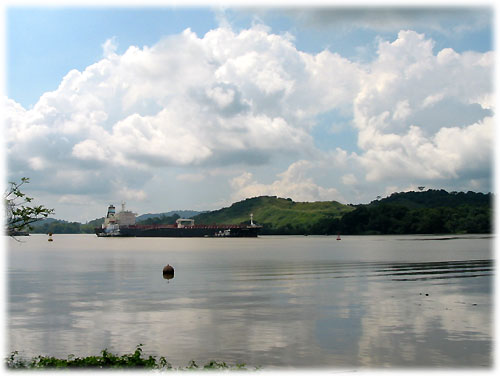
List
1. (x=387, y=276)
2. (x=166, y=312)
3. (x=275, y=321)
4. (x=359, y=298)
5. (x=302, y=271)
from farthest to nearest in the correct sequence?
(x=302, y=271)
(x=387, y=276)
(x=359, y=298)
(x=166, y=312)
(x=275, y=321)

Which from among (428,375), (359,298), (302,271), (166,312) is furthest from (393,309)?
(302,271)

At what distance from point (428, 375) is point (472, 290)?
2726 cm

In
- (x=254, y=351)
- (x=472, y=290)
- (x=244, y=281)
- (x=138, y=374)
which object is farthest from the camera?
(x=244, y=281)

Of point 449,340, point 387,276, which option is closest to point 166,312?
point 449,340

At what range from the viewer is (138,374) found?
16.5 m

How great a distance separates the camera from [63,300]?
4069 cm

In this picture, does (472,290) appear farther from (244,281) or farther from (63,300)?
(63,300)

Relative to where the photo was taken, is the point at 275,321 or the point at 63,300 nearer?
the point at 275,321

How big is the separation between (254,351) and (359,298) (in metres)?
18.1

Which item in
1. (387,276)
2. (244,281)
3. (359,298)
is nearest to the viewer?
(359,298)

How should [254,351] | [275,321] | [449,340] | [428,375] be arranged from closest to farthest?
[428,375], [254,351], [449,340], [275,321]

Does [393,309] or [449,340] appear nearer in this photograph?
[449,340]

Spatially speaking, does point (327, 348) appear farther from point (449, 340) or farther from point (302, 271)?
point (302, 271)

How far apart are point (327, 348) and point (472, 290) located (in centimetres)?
2383
